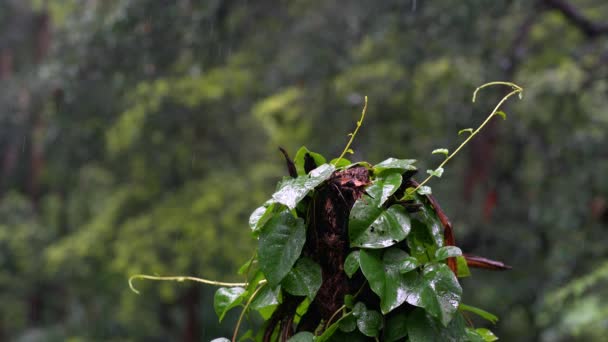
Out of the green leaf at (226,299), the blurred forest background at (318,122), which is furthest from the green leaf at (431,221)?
the blurred forest background at (318,122)

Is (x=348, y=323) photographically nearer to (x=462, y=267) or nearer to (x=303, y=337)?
(x=303, y=337)

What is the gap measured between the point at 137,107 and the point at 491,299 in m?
4.68

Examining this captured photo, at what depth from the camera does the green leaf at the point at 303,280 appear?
3.76 ft

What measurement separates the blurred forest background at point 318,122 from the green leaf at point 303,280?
3.97 metres

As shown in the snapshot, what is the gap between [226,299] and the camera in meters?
1.27

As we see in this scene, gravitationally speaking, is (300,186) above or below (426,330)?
above

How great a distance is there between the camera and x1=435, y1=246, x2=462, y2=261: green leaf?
1.12 m

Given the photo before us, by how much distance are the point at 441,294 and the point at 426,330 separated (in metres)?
0.07

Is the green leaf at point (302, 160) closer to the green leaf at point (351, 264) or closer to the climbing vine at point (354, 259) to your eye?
the climbing vine at point (354, 259)

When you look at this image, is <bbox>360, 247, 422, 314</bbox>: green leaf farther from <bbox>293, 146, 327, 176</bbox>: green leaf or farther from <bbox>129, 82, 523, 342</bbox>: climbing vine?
<bbox>293, 146, 327, 176</bbox>: green leaf

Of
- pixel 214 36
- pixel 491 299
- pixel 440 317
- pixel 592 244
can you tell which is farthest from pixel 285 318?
pixel 491 299

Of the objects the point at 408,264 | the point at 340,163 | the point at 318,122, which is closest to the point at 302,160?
the point at 340,163

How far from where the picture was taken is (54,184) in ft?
42.2

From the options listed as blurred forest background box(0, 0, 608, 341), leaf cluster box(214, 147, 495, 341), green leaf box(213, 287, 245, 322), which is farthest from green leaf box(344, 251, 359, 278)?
blurred forest background box(0, 0, 608, 341)
